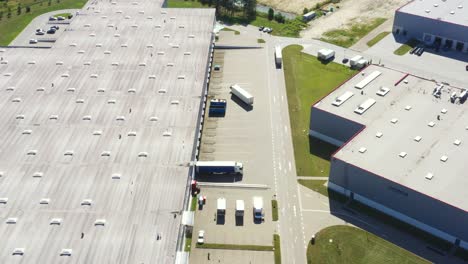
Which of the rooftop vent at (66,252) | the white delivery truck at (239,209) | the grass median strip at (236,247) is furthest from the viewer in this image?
the white delivery truck at (239,209)

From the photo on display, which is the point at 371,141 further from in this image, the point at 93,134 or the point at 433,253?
the point at 93,134

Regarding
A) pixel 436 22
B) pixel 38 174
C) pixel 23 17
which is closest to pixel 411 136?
pixel 436 22

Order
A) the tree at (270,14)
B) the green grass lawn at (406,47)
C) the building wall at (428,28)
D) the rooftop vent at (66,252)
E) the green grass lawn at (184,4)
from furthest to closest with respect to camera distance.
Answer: the green grass lawn at (184,4)
the tree at (270,14)
the green grass lawn at (406,47)
the building wall at (428,28)
the rooftop vent at (66,252)

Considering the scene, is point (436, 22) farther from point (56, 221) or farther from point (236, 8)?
point (56, 221)

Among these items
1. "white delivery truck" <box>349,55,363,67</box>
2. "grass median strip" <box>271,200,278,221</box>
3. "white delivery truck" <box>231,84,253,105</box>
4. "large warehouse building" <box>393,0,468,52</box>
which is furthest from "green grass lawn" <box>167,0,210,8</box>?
"grass median strip" <box>271,200,278,221</box>

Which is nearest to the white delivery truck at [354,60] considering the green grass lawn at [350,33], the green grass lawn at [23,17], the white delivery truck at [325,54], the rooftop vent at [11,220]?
the white delivery truck at [325,54]

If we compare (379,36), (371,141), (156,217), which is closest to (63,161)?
(156,217)

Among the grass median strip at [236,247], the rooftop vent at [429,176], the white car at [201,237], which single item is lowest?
the grass median strip at [236,247]

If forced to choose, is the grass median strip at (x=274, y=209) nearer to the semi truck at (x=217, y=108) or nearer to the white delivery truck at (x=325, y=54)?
the semi truck at (x=217, y=108)
